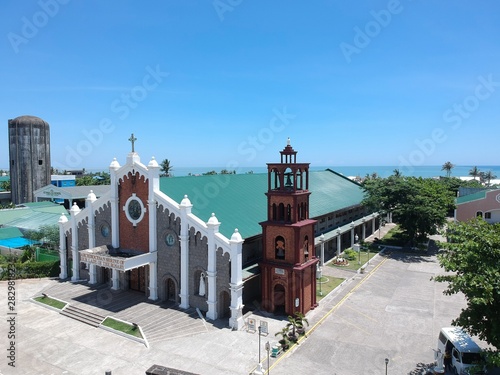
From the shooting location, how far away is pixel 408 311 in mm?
29547

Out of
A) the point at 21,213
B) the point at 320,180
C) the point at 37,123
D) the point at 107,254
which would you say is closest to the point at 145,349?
the point at 107,254

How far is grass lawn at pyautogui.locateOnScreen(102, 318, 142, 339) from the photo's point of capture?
82.7 feet

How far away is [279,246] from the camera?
93.2 feet

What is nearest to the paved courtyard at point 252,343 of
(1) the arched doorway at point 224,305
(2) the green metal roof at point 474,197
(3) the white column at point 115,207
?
(1) the arched doorway at point 224,305

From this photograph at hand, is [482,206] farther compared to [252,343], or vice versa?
[482,206]

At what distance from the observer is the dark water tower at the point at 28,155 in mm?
78938

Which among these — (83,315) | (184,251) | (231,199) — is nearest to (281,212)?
(231,199)

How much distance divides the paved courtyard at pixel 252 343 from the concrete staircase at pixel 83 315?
1.46ft

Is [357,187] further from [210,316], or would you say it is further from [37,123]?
[37,123]

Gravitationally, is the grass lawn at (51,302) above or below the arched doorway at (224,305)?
below

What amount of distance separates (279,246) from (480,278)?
14598 millimetres

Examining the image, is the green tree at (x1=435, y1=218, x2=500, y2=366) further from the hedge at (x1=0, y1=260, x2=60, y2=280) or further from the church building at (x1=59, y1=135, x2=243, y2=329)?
the hedge at (x1=0, y1=260, x2=60, y2=280)

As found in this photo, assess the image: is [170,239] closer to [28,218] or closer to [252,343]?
[252,343]

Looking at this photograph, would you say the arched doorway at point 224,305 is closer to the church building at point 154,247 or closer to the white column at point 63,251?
the church building at point 154,247
